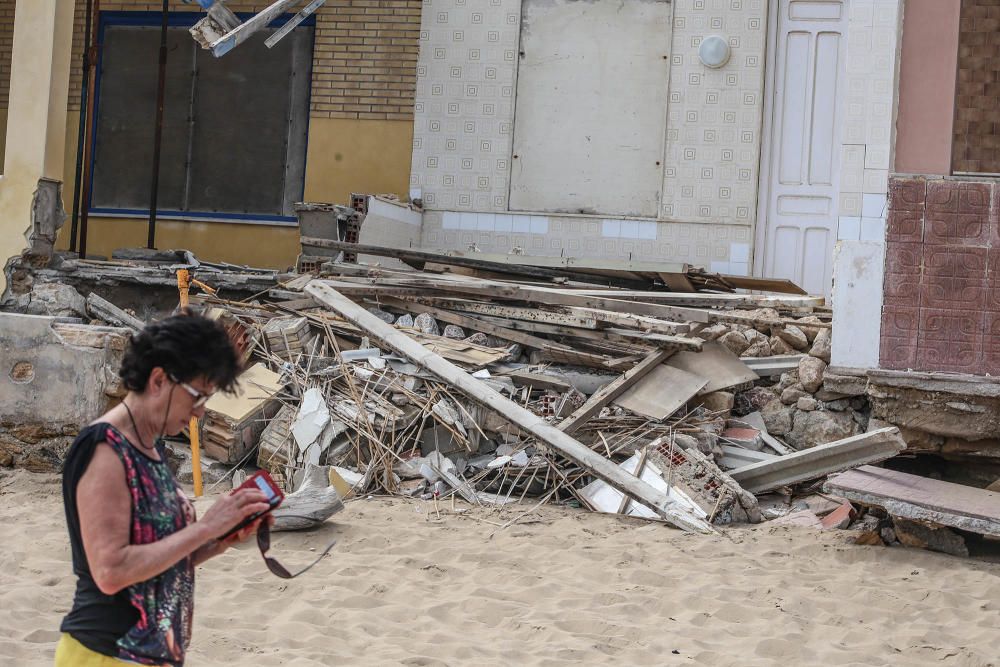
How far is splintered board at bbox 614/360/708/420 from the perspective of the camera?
7.78 m

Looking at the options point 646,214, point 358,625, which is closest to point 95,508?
point 358,625

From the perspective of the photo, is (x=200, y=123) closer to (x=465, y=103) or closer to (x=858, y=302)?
(x=465, y=103)

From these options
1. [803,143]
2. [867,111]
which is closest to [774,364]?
[867,111]

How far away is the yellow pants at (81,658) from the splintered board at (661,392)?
5536 millimetres

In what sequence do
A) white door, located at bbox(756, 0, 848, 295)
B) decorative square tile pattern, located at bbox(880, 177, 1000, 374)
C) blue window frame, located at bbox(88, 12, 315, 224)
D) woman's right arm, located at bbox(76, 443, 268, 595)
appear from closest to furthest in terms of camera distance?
woman's right arm, located at bbox(76, 443, 268, 595) → decorative square tile pattern, located at bbox(880, 177, 1000, 374) → white door, located at bbox(756, 0, 848, 295) → blue window frame, located at bbox(88, 12, 315, 224)

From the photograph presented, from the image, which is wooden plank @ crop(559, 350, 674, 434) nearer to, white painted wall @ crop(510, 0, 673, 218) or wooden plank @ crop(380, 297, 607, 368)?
wooden plank @ crop(380, 297, 607, 368)

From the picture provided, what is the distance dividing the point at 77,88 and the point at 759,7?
8334 mm

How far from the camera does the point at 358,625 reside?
208 inches

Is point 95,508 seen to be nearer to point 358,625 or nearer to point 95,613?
point 95,613

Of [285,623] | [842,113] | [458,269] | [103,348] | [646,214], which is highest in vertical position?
[842,113]

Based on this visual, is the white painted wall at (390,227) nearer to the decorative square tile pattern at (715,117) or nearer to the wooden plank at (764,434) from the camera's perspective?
the decorative square tile pattern at (715,117)

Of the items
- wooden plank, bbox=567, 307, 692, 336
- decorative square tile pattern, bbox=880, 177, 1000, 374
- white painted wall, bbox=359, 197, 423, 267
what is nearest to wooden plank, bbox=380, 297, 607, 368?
wooden plank, bbox=567, 307, 692, 336

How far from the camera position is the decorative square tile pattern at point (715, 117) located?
11578mm

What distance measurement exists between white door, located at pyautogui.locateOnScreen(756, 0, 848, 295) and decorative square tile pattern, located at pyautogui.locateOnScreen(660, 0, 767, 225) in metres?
0.21
